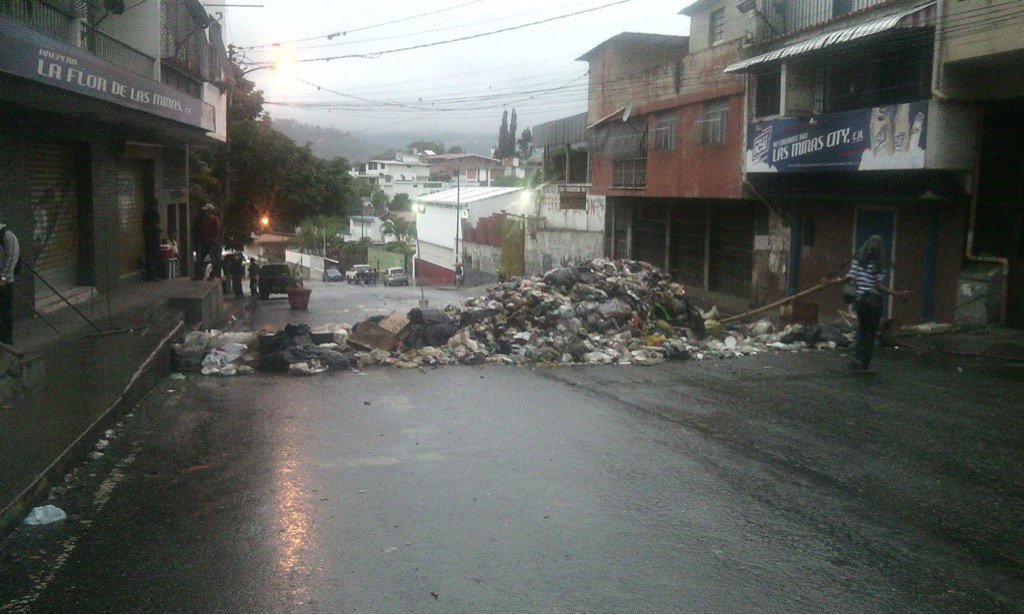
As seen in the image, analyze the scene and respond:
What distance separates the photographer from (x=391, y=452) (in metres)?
7.61

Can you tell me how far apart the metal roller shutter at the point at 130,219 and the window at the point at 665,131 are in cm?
1555

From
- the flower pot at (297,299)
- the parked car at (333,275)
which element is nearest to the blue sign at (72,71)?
the flower pot at (297,299)

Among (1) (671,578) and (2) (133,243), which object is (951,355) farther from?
(2) (133,243)

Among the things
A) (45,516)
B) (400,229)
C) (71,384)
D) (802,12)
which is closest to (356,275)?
(400,229)

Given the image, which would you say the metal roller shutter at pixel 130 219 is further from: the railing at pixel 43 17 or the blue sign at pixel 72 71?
the blue sign at pixel 72 71

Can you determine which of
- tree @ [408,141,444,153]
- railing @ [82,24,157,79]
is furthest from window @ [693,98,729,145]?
tree @ [408,141,444,153]

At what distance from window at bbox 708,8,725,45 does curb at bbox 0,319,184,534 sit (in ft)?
73.2

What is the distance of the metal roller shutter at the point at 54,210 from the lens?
48.4ft

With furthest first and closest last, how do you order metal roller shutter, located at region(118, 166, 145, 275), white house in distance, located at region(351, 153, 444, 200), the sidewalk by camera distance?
1. white house in distance, located at region(351, 153, 444, 200)
2. metal roller shutter, located at region(118, 166, 145, 275)
3. the sidewalk

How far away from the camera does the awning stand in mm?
16062

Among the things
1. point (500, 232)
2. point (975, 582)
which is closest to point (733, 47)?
point (975, 582)

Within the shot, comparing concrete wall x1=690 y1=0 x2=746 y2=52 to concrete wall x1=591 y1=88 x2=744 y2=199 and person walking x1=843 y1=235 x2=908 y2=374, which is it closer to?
concrete wall x1=591 y1=88 x2=744 y2=199

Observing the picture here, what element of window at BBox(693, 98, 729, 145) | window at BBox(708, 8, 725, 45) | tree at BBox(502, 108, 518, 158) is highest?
tree at BBox(502, 108, 518, 158)

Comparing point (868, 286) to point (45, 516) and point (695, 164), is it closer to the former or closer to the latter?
point (45, 516)
